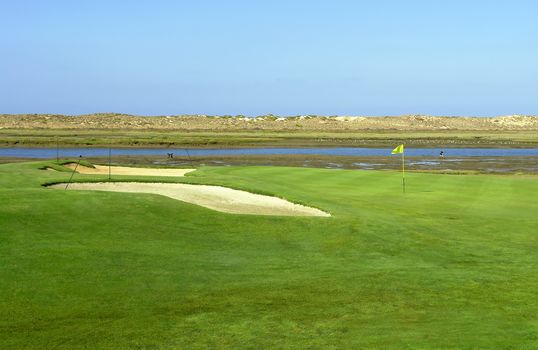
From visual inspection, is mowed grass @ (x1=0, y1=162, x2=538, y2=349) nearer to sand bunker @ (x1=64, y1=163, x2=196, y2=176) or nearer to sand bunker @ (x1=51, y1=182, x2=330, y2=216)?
sand bunker @ (x1=51, y1=182, x2=330, y2=216)

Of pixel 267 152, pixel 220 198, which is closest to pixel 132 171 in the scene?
pixel 220 198

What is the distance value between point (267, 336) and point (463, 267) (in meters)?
7.06

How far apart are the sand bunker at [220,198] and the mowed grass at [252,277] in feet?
4.88

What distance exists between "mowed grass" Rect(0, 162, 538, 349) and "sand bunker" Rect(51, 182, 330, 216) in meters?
1.49

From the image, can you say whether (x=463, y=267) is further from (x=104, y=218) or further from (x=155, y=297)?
(x=104, y=218)

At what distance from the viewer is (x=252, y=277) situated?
13992mm

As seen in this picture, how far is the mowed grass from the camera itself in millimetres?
10438

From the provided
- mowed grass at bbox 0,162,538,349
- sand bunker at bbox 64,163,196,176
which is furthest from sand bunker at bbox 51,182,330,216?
sand bunker at bbox 64,163,196,176

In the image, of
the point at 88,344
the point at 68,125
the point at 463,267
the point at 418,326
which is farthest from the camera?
the point at 68,125

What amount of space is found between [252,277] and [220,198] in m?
12.0

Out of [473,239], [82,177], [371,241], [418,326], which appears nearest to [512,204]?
[473,239]

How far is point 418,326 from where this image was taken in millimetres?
10945

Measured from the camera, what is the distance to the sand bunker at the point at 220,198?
23.8 m

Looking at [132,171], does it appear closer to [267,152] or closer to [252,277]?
[252,277]
